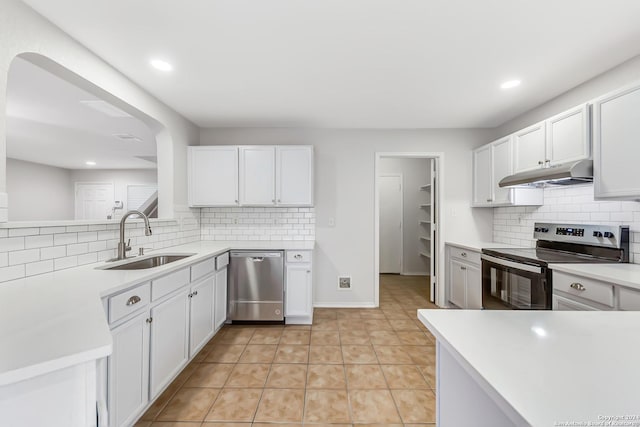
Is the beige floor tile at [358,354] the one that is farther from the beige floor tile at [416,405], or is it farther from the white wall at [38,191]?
the white wall at [38,191]

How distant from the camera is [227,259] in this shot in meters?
2.90

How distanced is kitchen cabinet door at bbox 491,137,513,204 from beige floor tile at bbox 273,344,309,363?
2.59m

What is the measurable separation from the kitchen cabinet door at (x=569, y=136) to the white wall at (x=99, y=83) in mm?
3651

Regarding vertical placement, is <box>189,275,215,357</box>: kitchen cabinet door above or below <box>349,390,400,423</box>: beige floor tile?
above

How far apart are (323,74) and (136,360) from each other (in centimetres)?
238

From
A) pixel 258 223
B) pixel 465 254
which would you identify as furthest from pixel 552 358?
pixel 258 223

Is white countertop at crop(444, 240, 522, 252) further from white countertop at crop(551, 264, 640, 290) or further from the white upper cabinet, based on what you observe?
the white upper cabinet

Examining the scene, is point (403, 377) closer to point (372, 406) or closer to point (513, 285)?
point (372, 406)

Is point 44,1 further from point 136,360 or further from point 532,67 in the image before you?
point 532,67

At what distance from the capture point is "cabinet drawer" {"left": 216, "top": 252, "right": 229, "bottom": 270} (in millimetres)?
2698

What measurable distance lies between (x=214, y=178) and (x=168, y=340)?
6.48 ft

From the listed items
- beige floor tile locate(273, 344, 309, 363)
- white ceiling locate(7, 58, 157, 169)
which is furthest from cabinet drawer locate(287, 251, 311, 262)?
white ceiling locate(7, 58, 157, 169)

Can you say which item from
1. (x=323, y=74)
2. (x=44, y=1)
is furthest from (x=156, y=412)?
(x=323, y=74)

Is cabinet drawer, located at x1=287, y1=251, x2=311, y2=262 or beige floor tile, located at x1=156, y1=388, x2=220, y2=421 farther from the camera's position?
cabinet drawer, located at x1=287, y1=251, x2=311, y2=262
